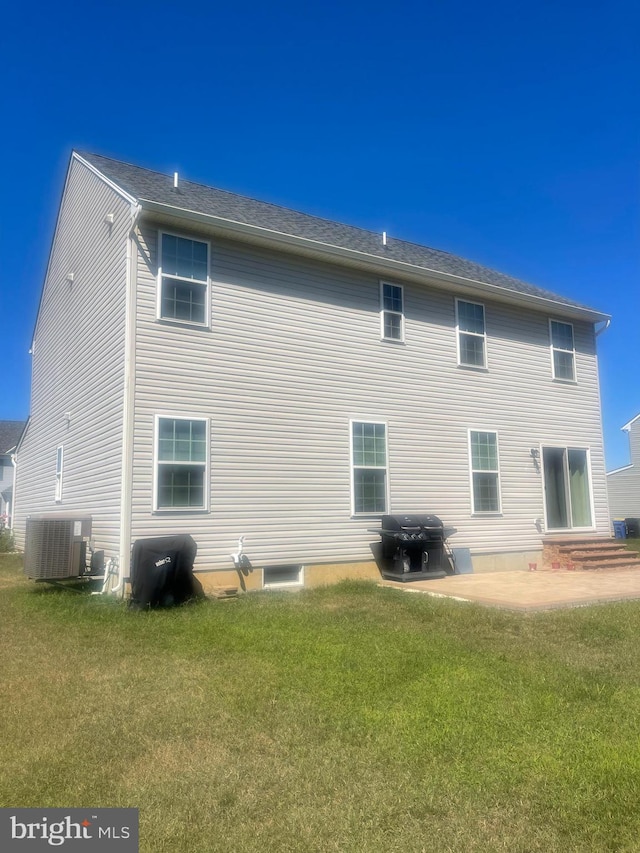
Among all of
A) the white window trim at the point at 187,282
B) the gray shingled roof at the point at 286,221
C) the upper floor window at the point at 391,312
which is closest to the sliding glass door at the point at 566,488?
the gray shingled roof at the point at 286,221

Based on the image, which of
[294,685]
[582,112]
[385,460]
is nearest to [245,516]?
[385,460]

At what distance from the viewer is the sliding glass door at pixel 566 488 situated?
13.5 meters

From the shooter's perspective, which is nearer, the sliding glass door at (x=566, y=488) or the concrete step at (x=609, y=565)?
the concrete step at (x=609, y=565)

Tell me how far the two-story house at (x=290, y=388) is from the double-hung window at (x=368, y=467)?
0.14 feet

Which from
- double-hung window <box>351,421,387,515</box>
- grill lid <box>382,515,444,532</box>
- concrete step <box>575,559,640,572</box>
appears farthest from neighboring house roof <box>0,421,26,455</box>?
concrete step <box>575,559,640,572</box>

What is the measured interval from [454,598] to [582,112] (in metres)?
10.6

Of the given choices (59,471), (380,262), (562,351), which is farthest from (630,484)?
(59,471)

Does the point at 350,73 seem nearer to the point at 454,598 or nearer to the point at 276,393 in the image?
the point at 276,393

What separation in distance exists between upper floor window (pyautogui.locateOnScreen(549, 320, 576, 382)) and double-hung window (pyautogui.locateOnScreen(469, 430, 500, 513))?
2.70 m

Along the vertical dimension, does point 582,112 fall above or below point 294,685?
above

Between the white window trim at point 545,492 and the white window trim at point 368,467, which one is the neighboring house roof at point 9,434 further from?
the white window trim at point 545,492

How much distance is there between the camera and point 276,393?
404 inches

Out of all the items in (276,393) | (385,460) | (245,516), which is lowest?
(245,516)

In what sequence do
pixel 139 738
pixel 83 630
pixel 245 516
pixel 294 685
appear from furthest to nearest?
pixel 245 516 → pixel 83 630 → pixel 294 685 → pixel 139 738
